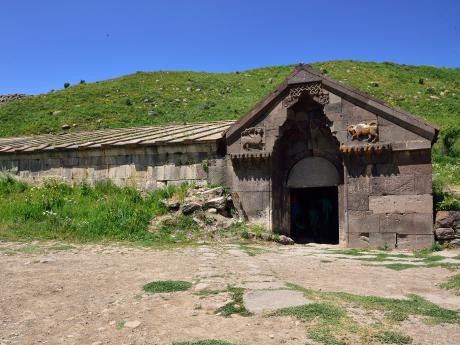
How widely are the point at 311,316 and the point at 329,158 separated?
7.27 metres

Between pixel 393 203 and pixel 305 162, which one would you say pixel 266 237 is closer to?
pixel 305 162

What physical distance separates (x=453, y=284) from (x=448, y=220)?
4111 millimetres

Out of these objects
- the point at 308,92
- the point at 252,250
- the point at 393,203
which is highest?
the point at 308,92

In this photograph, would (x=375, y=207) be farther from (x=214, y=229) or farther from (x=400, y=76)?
(x=400, y=76)

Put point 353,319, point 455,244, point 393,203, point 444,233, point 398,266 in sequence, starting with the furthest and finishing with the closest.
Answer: point 393,203 < point 444,233 < point 455,244 < point 398,266 < point 353,319

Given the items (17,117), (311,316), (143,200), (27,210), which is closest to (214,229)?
(143,200)

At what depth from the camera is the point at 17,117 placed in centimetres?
Result: 2973

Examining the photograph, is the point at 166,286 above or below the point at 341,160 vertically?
below

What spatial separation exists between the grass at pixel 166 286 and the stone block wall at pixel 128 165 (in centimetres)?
595

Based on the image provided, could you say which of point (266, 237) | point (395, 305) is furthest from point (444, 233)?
point (395, 305)

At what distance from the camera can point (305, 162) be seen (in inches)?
448

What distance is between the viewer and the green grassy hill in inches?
1041

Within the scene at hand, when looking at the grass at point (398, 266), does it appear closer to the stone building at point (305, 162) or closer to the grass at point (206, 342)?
the stone building at point (305, 162)

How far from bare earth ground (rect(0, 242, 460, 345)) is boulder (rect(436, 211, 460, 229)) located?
250 centimetres
